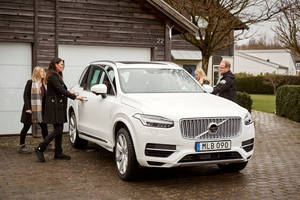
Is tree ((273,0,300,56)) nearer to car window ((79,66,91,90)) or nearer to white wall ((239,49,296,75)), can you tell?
car window ((79,66,91,90))

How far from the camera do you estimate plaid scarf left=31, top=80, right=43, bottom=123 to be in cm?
986

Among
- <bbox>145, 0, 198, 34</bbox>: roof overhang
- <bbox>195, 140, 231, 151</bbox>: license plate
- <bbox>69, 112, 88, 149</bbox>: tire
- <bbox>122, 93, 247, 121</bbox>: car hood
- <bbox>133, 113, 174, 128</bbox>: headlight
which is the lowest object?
<bbox>69, 112, 88, 149</bbox>: tire

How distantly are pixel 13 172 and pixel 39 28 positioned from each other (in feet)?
17.7

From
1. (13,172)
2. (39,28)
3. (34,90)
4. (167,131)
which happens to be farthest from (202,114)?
(39,28)

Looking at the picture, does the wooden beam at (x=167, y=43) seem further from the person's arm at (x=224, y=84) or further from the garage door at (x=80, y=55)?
the person's arm at (x=224, y=84)

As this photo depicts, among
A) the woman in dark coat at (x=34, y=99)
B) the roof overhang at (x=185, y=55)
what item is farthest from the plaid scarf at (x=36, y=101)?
the roof overhang at (x=185, y=55)

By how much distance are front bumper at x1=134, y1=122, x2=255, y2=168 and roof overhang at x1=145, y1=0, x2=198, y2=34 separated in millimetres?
7064

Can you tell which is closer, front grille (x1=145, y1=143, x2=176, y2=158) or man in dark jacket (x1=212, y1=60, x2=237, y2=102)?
front grille (x1=145, y1=143, x2=176, y2=158)

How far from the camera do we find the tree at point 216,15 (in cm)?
2270

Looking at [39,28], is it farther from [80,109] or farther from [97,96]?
[97,96]

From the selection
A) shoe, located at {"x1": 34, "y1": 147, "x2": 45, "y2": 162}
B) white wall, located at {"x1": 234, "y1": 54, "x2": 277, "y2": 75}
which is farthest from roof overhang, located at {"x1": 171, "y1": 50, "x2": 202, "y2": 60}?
white wall, located at {"x1": 234, "y1": 54, "x2": 277, "y2": 75}

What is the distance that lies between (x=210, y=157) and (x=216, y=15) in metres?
16.4

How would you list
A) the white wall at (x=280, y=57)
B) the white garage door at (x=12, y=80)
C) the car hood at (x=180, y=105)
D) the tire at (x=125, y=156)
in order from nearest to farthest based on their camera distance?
1. the car hood at (x=180, y=105)
2. the tire at (x=125, y=156)
3. the white garage door at (x=12, y=80)
4. the white wall at (x=280, y=57)

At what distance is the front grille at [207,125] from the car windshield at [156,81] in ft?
4.78
